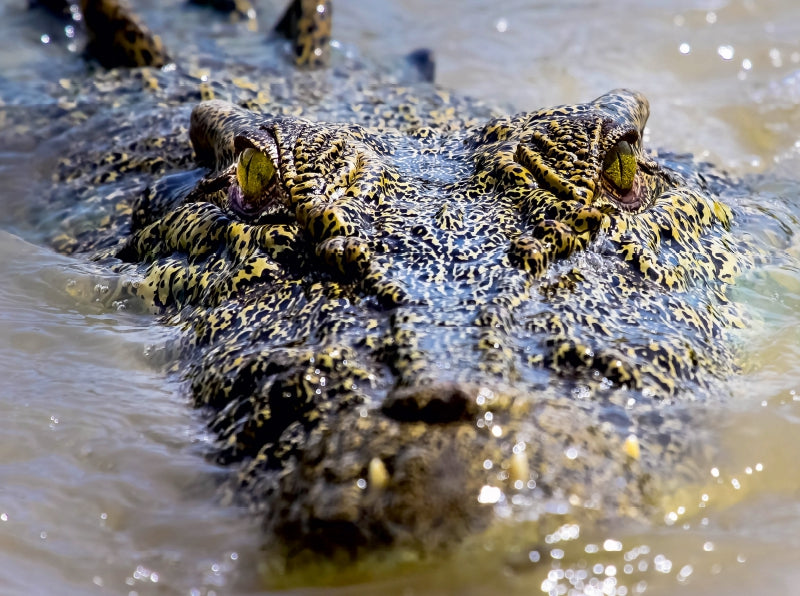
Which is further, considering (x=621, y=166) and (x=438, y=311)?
(x=621, y=166)

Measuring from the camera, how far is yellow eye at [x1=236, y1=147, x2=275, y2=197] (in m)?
4.09

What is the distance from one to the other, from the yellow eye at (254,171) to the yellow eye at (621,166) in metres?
1.50

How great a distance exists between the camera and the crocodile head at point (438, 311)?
8.47ft

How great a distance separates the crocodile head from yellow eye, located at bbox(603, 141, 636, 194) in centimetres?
1

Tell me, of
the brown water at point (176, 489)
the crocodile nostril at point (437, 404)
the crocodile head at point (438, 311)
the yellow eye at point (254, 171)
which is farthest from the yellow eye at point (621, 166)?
the crocodile nostril at point (437, 404)

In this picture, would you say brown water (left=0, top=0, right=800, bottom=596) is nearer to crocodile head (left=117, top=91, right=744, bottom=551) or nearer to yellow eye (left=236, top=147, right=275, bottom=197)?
crocodile head (left=117, top=91, right=744, bottom=551)

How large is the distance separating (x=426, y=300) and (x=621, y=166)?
1401 millimetres

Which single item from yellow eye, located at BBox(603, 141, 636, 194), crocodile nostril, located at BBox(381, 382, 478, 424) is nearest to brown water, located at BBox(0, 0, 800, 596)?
crocodile nostril, located at BBox(381, 382, 478, 424)

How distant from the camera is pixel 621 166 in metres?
4.14

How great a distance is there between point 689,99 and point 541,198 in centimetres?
492

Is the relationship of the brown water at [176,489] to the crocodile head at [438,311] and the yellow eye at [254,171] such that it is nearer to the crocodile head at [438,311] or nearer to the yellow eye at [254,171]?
the crocodile head at [438,311]

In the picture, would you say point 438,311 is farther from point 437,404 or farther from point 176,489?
point 176,489

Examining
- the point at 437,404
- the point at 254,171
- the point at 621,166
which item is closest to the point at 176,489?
the point at 437,404

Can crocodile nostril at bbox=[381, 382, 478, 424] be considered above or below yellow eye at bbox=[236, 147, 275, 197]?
below
